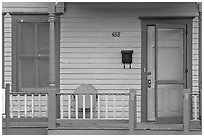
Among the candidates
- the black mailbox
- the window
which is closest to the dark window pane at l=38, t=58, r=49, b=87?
the window

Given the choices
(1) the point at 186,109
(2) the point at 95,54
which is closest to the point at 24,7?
(2) the point at 95,54

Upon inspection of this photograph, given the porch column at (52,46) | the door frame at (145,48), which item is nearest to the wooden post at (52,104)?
the porch column at (52,46)

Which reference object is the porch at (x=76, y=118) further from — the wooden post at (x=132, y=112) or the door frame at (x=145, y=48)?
the door frame at (x=145, y=48)

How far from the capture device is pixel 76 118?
826 centimetres

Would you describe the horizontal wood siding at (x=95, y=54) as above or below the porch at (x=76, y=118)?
above

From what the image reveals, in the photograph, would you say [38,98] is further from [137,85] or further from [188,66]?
[188,66]

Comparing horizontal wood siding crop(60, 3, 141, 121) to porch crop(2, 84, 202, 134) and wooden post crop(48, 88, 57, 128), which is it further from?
wooden post crop(48, 88, 57, 128)

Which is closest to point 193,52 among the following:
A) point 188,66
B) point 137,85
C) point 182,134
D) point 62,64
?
point 188,66

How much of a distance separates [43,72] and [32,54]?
0.45m

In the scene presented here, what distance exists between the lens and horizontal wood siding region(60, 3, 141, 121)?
9.34m

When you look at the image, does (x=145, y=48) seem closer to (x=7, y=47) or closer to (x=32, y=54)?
(x=32, y=54)

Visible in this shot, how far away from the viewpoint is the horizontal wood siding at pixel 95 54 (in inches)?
368

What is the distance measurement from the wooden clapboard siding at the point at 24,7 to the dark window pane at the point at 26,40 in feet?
1.04

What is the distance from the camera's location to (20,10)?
9.38 meters
